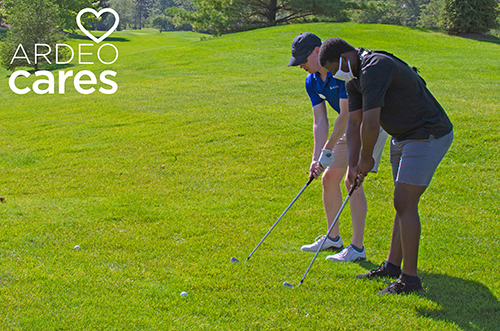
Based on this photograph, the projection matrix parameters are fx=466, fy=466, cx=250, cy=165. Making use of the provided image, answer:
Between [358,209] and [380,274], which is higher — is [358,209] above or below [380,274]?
above

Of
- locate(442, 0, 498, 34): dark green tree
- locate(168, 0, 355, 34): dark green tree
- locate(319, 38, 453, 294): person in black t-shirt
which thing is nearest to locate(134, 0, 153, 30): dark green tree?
locate(168, 0, 355, 34): dark green tree

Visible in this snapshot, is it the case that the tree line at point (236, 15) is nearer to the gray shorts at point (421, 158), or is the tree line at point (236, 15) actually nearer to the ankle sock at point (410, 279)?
the gray shorts at point (421, 158)

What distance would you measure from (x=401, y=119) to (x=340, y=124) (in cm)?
78

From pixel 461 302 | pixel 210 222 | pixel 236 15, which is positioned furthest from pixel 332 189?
pixel 236 15

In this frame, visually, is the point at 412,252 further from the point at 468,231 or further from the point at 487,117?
the point at 487,117

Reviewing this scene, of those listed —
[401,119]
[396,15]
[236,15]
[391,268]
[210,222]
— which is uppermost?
[396,15]

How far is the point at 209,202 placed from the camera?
6434 mm

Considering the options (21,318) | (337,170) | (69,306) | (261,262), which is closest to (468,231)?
(337,170)

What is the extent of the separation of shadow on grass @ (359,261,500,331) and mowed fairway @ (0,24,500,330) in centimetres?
2

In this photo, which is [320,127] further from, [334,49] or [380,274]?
[380,274]

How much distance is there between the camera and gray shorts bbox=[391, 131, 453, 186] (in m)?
3.57

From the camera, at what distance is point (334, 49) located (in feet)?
11.7

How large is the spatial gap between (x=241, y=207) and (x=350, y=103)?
2797 mm

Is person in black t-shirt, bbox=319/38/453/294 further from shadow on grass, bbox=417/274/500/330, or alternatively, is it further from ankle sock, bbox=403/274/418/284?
shadow on grass, bbox=417/274/500/330
